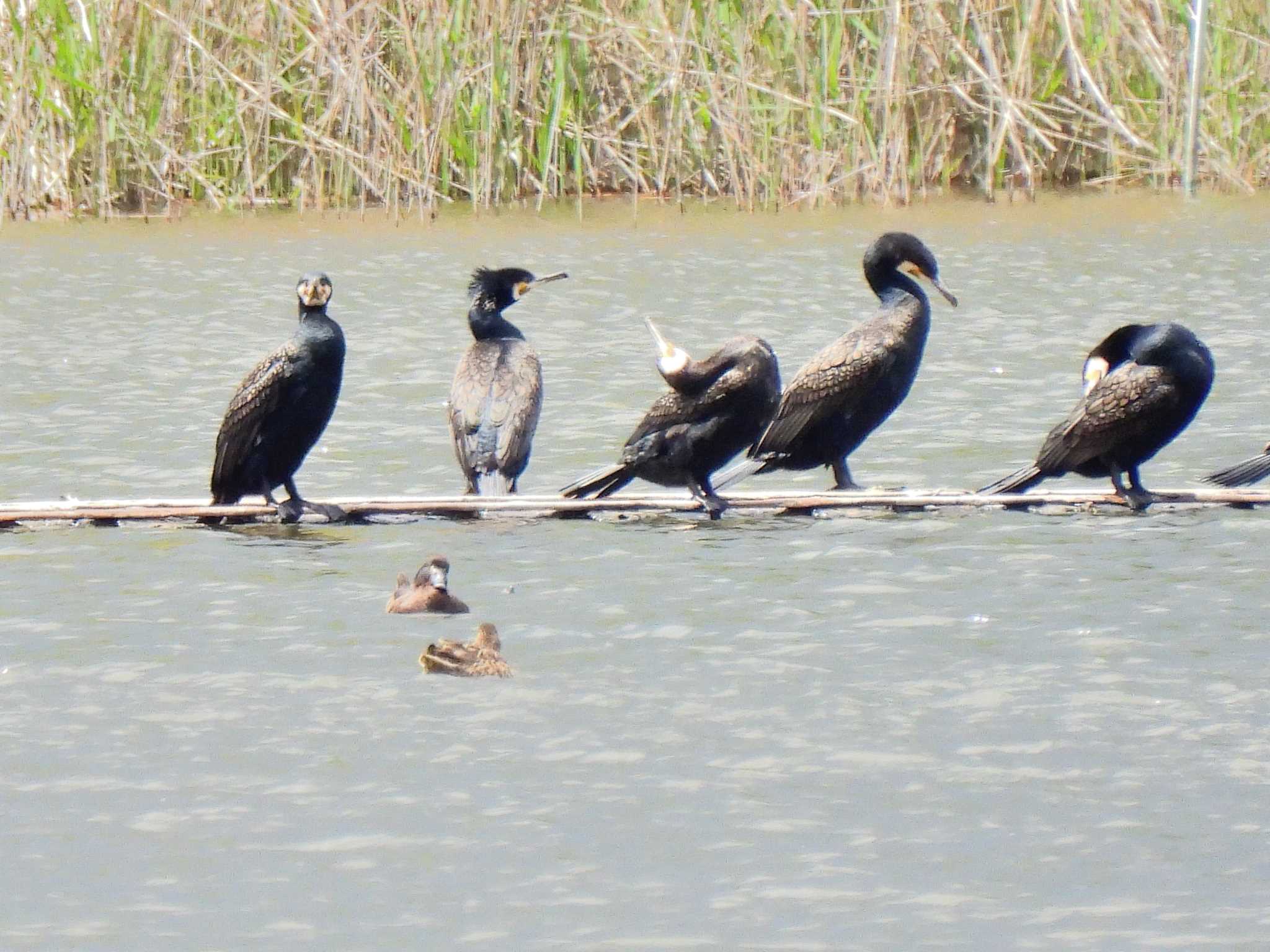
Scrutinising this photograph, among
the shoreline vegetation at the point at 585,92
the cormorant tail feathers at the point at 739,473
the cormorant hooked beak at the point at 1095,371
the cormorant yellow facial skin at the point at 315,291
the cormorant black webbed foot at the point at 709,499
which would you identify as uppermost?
the shoreline vegetation at the point at 585,92

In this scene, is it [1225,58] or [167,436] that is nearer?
[167,436]

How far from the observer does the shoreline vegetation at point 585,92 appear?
51.3 feet

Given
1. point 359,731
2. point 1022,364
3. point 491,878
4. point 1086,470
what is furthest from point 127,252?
point 491,878

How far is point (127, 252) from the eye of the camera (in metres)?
16.0

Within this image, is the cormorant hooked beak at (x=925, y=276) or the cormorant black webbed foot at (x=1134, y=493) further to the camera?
the cormorant hooked beak at (x=925, y=276)

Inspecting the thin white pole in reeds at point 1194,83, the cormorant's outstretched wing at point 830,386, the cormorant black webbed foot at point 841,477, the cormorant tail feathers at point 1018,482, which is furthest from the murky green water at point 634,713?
the thin white pole in reeds at point 1194,83

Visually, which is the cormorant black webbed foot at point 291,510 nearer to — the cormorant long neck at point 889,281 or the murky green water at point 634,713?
the murky green water at point 634,713

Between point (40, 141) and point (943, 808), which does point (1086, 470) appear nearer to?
point (943, 808)

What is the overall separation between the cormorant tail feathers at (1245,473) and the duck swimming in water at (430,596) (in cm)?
292

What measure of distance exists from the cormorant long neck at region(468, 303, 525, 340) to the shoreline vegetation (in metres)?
6.98

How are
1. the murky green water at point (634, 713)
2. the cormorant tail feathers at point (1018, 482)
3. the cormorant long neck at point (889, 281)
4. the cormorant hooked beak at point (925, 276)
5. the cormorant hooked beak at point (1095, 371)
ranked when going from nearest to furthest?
the murky green water at point (634, 713) < the cormorant tail feathers at point (1018, 482) < the cormorant hooked beak at point (1095, 371) < the cormorant long neck at point (889, 281) < the cormorant hooked beak at point (925, 276)

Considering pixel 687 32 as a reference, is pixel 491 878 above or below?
below

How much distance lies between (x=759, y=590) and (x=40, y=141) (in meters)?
10.9

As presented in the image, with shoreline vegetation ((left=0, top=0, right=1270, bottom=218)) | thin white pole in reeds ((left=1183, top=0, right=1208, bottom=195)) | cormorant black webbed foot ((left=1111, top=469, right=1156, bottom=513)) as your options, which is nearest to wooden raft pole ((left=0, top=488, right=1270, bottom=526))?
cormorant black webbed foot ((left=1111, top=469, right=1156, bottom=513))
